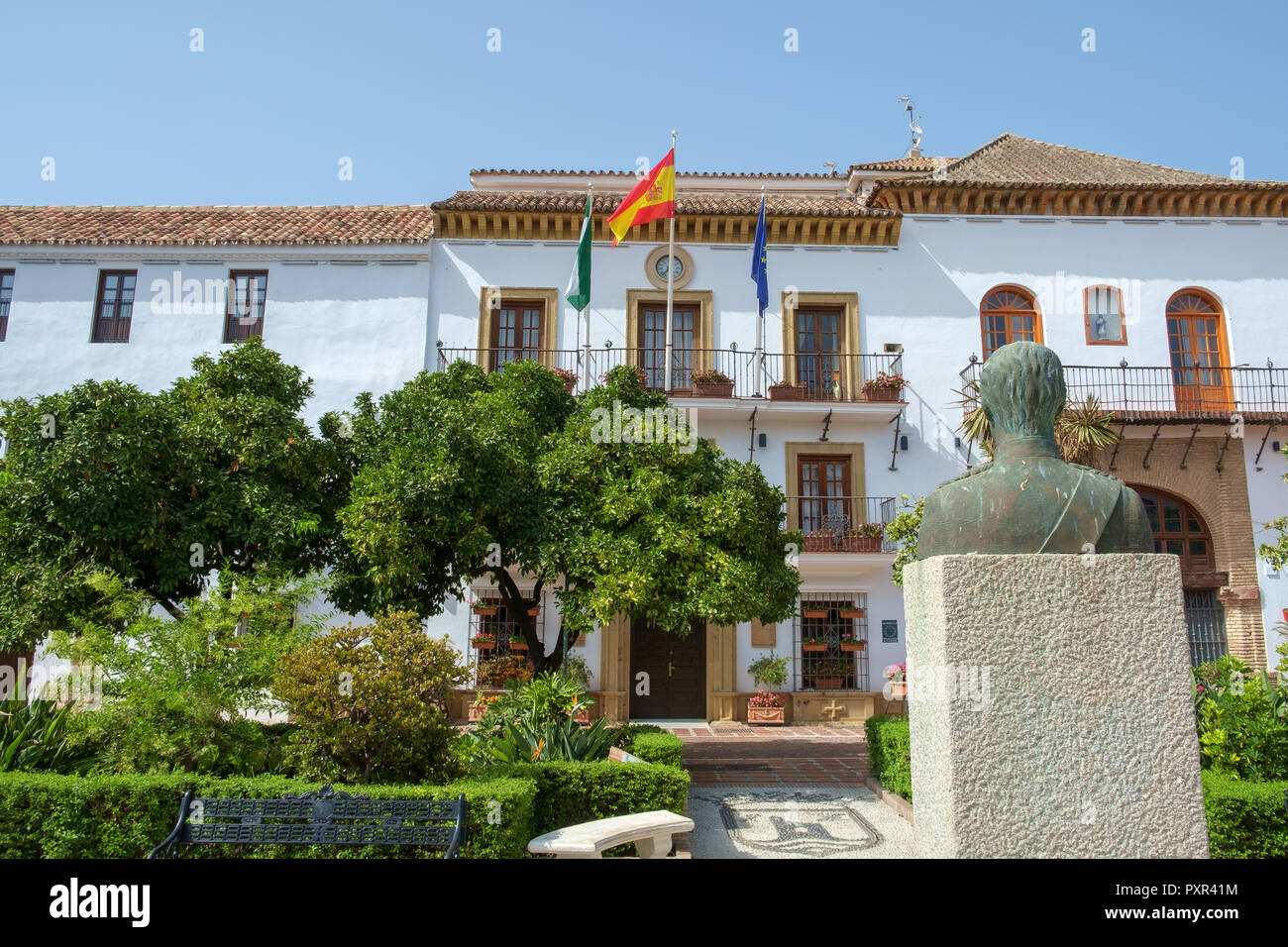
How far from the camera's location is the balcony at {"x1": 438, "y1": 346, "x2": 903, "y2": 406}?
17406 millimetres

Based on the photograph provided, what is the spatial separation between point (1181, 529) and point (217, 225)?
2073cm

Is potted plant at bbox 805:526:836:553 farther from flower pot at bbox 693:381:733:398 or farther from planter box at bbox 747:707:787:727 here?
flower pot at bbox 693:381:733:398

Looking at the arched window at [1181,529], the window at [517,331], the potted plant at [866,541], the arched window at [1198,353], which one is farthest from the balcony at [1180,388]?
the window at [517,331]

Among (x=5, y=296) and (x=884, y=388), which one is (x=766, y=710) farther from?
(x=5, y=296)

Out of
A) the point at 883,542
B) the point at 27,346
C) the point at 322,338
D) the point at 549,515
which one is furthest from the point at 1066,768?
the point at 27,346

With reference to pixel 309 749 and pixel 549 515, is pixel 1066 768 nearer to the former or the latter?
pixel 309 749

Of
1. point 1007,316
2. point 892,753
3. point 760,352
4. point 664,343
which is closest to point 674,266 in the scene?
point 664,343

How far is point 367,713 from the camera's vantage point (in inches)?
240

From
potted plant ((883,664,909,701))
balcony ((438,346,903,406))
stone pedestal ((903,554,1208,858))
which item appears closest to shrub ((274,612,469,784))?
stone pedestal ((903,554,1208,858))

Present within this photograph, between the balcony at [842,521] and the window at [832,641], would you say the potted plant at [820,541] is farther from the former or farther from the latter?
the window at [832,641]

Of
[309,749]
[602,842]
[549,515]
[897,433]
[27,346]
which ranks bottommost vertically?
[602,842]

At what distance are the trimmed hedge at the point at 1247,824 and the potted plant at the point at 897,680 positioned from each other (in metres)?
8.78

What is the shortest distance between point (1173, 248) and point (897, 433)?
719cm

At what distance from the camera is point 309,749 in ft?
20.1
